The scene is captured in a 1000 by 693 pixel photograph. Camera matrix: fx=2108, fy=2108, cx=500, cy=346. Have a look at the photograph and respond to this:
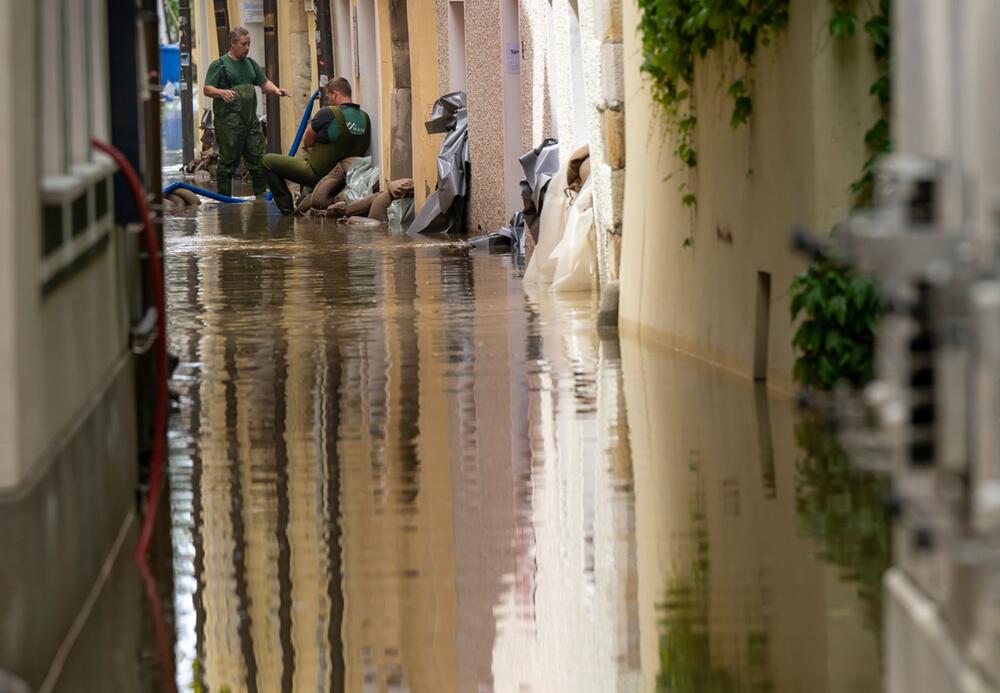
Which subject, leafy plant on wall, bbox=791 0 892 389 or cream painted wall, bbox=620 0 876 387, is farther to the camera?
cream painted wall, bbox=620 0 876 387

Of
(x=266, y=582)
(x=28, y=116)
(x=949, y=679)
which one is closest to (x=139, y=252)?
(x=266, y=582)

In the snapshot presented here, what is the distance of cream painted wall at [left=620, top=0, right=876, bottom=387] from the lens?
7832mm

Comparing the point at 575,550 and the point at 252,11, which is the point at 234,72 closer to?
the point at 252,11

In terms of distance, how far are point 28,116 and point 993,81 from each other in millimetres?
2221

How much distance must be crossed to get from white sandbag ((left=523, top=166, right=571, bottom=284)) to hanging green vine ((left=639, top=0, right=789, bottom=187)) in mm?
3861

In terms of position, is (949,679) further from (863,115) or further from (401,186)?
(401,186)

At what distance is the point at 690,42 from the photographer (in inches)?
374

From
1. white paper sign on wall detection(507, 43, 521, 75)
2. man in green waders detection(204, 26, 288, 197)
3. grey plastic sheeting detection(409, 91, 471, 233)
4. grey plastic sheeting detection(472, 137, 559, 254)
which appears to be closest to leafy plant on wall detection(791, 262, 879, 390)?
grey plastic sheeting detection(472, 137, 559, 254)

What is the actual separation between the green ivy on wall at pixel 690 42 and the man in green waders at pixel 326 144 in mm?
14298

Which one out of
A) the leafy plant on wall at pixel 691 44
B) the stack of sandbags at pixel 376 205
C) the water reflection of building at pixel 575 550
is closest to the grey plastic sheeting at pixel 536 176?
the leafy plant on wall at pixel 691 44

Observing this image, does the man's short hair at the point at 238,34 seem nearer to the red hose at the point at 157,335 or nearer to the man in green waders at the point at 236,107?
the man in green waders at the point at 236,107

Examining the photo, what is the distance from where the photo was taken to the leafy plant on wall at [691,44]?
841 cm

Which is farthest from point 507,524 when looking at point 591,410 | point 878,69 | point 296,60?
point 296,60

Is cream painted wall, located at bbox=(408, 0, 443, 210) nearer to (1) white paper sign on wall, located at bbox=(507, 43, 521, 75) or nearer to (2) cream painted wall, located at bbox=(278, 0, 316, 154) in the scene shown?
(1) white paper sign on wall, located at bbox=(507, 43, 521, 75)
